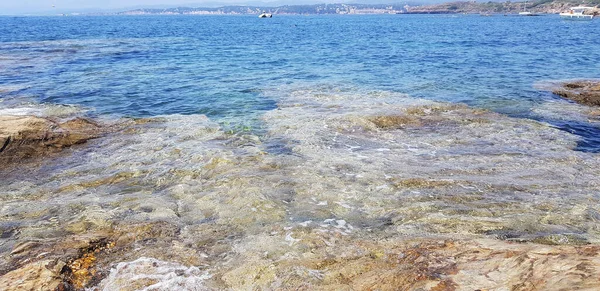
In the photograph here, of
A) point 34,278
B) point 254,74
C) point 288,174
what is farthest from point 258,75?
point 34,278

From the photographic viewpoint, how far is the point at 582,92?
17.3 m

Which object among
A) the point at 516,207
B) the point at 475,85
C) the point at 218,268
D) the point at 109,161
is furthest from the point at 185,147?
the point at 475,85

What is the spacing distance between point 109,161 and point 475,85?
Answer: 17240 millimetres

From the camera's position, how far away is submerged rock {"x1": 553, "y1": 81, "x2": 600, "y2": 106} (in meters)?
16.3

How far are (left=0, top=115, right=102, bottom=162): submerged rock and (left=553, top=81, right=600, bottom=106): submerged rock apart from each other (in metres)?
18.2

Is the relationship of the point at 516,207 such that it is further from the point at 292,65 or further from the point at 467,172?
the point at 292,65

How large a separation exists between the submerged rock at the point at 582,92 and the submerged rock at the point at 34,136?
1822 cm

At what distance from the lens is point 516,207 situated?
7.49 m

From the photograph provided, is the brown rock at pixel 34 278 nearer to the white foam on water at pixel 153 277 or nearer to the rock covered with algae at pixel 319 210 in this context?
the rock covered with algae at pixel 319 210

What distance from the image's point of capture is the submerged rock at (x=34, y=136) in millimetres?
10586

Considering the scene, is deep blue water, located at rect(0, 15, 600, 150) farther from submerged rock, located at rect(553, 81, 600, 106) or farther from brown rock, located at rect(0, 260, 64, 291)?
brown rock, located at rect(0, 260, 64, 291)

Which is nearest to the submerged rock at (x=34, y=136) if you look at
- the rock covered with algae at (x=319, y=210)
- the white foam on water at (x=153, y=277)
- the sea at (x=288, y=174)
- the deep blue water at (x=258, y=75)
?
the sea at (x=288, y=174)

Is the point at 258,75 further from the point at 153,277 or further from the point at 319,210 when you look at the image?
the point at 153,277

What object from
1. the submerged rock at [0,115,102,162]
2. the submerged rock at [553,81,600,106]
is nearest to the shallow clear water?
the submerged rock at [553,81,600,106]
